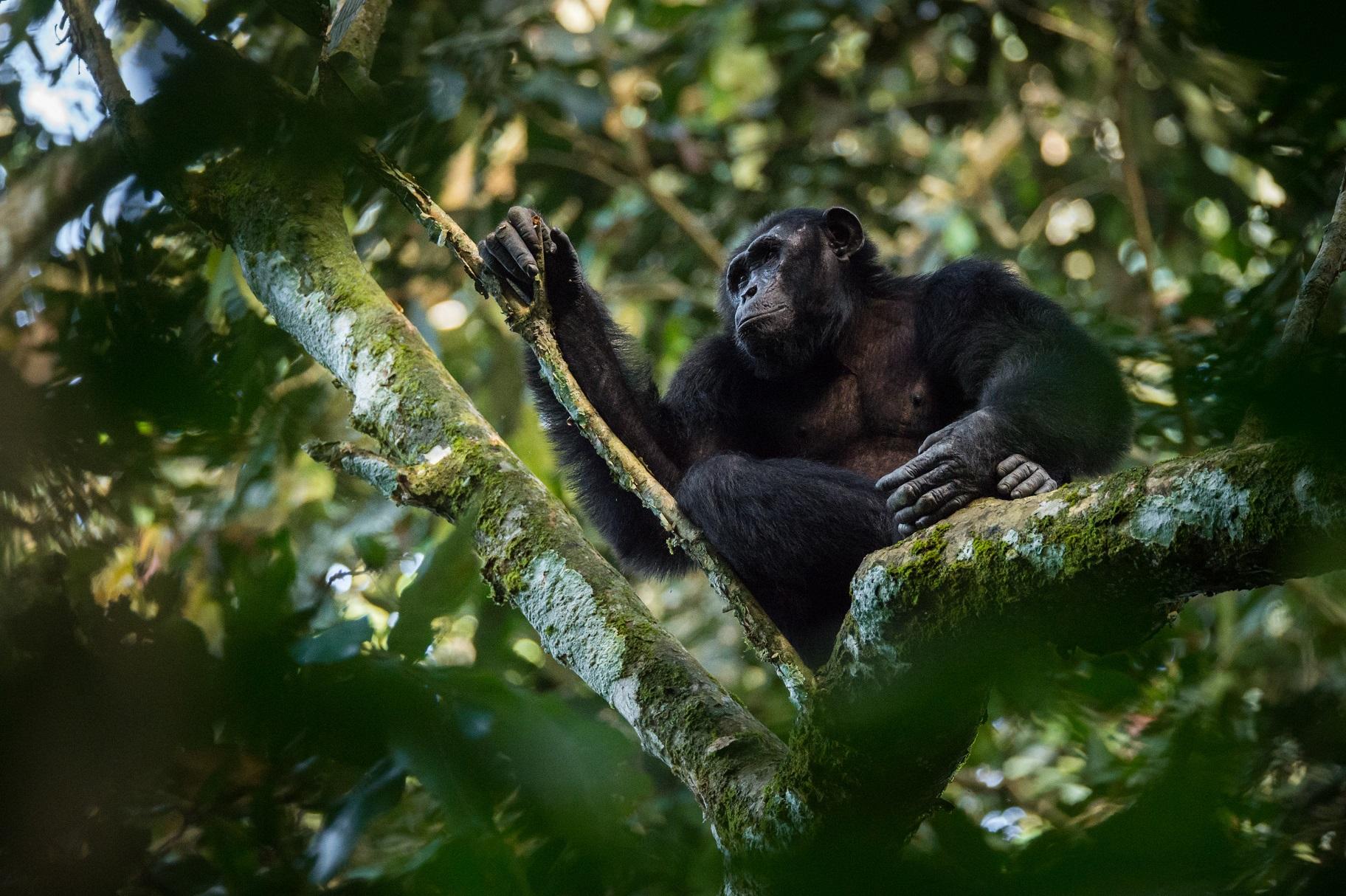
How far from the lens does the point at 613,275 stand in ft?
32.0

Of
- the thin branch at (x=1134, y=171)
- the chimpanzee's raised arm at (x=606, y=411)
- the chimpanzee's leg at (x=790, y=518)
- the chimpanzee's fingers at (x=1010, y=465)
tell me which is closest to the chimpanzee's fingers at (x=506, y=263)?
the chimpanzee's raised arm at (x=606, y=411)

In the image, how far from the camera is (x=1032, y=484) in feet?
11.9

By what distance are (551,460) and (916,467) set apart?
4.08 m

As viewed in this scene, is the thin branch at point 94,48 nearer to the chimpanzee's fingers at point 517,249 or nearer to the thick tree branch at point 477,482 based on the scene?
the thick tree branch at point 477,482

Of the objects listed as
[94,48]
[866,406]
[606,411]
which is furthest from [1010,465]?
[94,48]

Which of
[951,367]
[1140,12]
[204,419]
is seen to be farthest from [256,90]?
[1140,12]

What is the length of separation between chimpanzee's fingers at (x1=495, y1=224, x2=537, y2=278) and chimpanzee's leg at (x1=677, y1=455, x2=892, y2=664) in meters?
1.06

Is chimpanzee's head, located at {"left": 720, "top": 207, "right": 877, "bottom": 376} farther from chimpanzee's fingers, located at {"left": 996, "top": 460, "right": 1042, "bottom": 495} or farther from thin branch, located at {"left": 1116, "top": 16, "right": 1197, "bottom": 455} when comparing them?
thin branch, located at {"left": 1116, "top": 16, "right": 1197, "bottom": 455}

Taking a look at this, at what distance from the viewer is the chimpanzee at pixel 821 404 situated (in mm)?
3973

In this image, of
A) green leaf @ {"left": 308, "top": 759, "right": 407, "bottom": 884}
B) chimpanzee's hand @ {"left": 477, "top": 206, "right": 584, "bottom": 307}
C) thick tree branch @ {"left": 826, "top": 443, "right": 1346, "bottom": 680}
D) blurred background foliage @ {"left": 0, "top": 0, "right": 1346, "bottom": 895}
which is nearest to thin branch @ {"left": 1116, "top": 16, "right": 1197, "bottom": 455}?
blurred background foliage @ {"left": 0, "top": 0, "right": 1346, "bottom": 895}

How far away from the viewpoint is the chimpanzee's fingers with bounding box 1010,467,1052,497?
11.8 feet

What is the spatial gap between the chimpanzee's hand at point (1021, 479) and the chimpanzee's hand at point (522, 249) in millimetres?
1882

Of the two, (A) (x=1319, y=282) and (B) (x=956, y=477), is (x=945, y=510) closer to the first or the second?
(B) (x=956, y=477)

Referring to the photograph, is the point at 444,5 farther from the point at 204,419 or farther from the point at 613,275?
the point at 204,419
